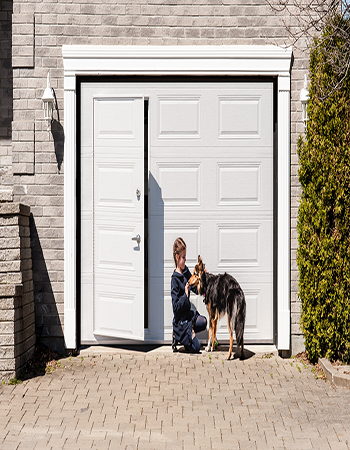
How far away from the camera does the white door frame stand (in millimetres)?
6422

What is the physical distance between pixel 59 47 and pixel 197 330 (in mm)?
3744

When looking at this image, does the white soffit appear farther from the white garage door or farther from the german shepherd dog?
the german shepherd dog

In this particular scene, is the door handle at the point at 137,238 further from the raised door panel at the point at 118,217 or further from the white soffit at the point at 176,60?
the white soffit at the point at 176,60

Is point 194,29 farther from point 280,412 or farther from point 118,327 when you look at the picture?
point 280,412

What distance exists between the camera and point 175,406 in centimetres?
486

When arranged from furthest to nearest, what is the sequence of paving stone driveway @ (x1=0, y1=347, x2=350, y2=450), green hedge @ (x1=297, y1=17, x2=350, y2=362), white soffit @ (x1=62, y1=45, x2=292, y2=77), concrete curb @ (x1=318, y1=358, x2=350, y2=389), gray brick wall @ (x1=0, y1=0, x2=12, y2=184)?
gray brick wall @ (x1=0, y1=0, x2=12, y2=184) → white soffit @ (x1=62, y1=45, x2=292, y2=77) → green hedge @ (x1=297, y1=17, x2=350, y2=362) → concrete curb @ (x1=318, y1=358, x2=350, y2=389) → paving stone driveway @ (x1=0, y1=347, x2=350, y2=450)

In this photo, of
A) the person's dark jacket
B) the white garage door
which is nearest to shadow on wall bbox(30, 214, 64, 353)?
the white garage door

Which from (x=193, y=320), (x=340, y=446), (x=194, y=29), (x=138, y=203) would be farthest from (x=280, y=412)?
(x=194, y=29)

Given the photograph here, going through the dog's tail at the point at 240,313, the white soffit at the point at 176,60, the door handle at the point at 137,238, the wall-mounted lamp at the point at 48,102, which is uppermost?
the white soffit at the point at 176,60

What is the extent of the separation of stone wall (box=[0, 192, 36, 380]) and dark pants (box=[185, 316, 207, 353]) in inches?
71.6

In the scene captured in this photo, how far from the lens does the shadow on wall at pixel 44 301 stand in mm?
6473

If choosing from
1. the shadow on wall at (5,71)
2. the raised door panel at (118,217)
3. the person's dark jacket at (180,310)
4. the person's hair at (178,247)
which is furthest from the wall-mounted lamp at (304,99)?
the shadow on wall at (5,71)

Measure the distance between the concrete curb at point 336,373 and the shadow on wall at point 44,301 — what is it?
2998mm

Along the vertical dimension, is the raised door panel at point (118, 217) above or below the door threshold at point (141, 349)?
above
